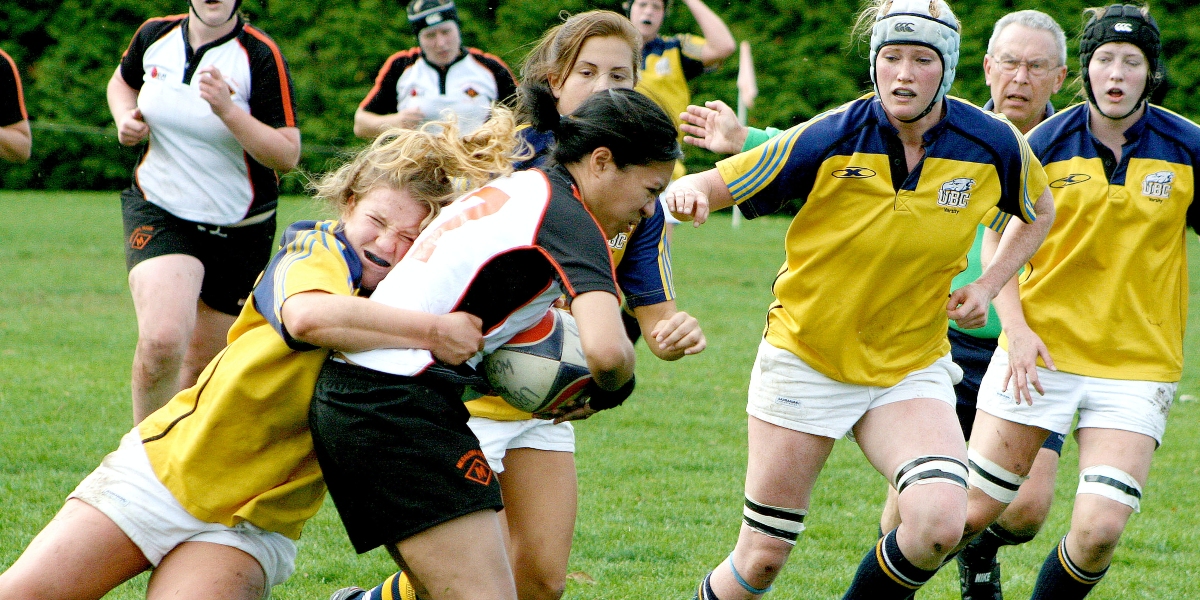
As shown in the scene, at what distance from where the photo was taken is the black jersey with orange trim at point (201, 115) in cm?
531

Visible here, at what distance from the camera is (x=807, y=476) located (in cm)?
390

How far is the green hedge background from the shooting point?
805 inches

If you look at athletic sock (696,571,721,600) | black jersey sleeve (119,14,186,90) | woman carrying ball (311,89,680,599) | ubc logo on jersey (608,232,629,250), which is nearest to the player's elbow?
woman carrying ball (311,89,680,599)

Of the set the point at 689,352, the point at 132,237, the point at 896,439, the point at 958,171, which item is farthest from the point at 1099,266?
the point at 132,237

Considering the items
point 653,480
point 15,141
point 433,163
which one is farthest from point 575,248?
point 15,141

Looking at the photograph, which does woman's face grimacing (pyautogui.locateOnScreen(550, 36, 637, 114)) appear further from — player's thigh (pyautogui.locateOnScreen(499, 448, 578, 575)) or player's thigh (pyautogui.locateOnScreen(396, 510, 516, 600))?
player's thigh (pyautogui.locateOnScreen(396, 510, 516, 600))

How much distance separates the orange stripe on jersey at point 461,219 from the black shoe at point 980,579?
2556 millimetres

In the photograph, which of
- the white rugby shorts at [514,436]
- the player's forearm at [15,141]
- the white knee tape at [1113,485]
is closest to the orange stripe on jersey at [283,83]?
the player's forearm at [15,141]

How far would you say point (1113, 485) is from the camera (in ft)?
13.1

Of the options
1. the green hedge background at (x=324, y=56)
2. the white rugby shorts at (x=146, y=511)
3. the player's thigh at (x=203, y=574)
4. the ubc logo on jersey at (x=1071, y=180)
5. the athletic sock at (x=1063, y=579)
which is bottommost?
the green hedge background at (x=324, y=56)

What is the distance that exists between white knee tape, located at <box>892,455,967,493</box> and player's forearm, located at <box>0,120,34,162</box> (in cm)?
398

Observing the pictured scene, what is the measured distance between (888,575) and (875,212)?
43.6 inches

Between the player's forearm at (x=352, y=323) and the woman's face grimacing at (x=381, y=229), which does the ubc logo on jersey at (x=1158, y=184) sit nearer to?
the woman's face grimacing at (x=381, y=229)

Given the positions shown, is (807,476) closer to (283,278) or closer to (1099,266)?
(1099,266)
